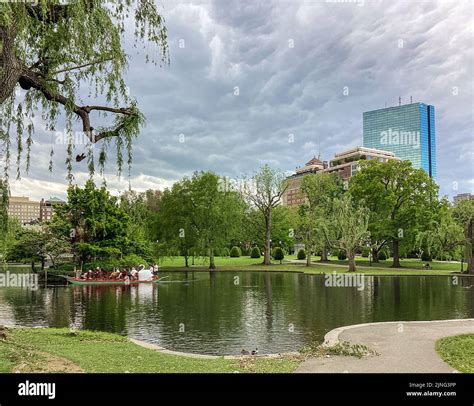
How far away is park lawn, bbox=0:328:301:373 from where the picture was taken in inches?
368

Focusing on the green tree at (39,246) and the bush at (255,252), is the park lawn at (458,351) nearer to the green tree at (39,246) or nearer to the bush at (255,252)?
the green tree at (39,246)

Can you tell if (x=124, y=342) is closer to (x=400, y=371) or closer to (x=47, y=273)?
(x=400, y=371)

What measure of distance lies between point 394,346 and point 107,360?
765cm

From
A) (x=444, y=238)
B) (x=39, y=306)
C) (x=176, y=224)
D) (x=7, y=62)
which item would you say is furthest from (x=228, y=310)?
(x=444, y=238)

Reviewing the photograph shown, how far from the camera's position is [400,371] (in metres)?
9.51

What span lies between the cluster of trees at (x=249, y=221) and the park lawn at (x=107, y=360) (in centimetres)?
2801

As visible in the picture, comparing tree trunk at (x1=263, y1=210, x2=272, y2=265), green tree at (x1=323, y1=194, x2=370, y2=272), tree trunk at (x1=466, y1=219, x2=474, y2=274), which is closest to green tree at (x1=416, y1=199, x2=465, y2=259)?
tree trunk at (x1=466, y1=219, x2=474, y2=274)

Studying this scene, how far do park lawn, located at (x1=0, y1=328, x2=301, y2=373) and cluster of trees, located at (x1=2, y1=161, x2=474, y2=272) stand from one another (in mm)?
28009

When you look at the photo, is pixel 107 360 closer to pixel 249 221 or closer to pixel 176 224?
pixel 176 224

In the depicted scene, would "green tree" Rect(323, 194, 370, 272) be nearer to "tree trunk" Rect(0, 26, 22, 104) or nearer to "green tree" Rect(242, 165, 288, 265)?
"green tree" Rect(242, 165, 288, 265)

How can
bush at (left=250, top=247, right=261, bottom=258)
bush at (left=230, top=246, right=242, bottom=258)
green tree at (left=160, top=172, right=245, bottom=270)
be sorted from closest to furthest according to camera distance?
green tree at (left=160, top=172, right=245, bottom=270), bush at (left=250, top=247, right=261, bottom=258), bush at (left=230, top=246, right=242, bottom=258)

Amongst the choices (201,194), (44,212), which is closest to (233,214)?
(201,194)

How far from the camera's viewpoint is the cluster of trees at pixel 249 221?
40406 millimetres

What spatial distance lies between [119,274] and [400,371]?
3175 cm
